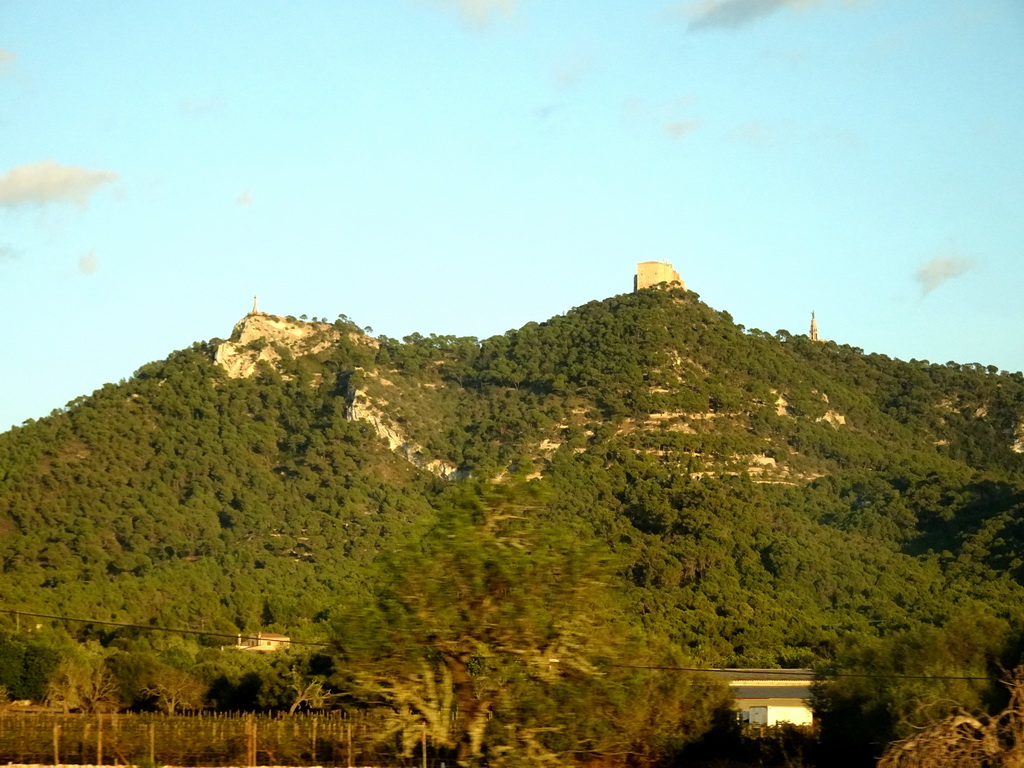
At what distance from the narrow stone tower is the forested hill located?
273 centimetres

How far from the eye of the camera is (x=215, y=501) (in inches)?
2454

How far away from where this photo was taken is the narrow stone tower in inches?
3221

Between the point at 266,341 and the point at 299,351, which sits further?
the point at 299,351

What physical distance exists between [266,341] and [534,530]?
65189 millimetres

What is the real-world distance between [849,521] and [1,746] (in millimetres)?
45024

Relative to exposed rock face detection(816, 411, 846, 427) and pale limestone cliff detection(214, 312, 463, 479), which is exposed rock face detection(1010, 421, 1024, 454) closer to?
exposed rock face detection(816, 411, 846, 427)

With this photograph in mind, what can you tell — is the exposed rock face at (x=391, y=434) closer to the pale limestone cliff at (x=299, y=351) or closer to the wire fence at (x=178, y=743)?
the pale limestone cliff at (x=299, y=351)

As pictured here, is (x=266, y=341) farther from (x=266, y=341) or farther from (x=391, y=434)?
(x=391, y=434)

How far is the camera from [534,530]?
13133 mm

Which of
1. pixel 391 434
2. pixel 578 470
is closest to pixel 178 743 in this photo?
pixel 578 470

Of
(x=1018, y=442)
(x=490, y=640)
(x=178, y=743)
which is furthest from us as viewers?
(x=1018, y=442)

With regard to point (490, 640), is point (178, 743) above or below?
below

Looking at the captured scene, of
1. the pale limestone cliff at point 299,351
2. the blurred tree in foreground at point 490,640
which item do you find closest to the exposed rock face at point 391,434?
the pale limestone cliff at point 299,351

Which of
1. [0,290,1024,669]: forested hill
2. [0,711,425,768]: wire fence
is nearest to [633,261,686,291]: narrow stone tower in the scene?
[0,290,1024,669]: forested hill
